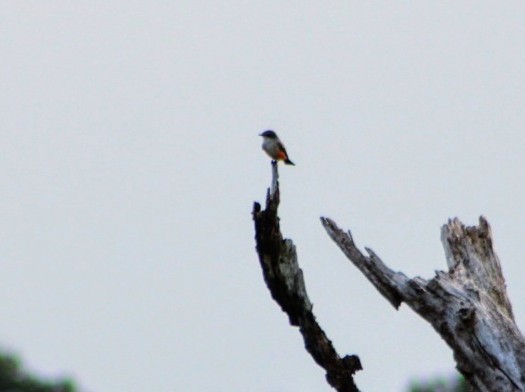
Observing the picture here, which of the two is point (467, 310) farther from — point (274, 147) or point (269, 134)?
point (269, 134)

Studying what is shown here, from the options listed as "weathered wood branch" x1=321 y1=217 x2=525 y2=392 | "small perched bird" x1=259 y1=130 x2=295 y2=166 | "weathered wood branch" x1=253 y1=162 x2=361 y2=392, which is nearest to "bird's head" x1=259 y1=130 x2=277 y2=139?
"small perched bird" x1=259 y1=130 x2=295 y2=166

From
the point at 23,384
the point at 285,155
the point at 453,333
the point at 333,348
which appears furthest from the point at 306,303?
the point at 23,384

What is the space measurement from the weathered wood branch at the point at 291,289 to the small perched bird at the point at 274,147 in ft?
27.5

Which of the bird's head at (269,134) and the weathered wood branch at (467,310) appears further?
the bird's head at (269,134)

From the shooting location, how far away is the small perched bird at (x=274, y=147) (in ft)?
67.0

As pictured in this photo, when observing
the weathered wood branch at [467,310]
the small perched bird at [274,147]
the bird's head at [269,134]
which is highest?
the bird's head at [269,134]

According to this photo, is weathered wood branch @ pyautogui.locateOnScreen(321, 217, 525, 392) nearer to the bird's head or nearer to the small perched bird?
the small perched bird

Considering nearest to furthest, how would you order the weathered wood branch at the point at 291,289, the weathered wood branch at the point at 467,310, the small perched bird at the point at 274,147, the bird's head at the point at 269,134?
the weathered wood branch at the point at 467,310
the weathered wood branch at the point at 291,289
the small perched bird at the point at 274,147
the bird's head at the point at 269,134

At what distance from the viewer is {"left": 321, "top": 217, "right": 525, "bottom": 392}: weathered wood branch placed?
37.9 feet

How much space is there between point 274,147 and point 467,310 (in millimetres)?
9137

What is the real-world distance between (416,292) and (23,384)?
2000 centimetres

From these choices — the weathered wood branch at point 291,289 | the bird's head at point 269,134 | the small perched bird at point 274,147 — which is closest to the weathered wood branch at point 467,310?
the weathered wood branch at point 291,289

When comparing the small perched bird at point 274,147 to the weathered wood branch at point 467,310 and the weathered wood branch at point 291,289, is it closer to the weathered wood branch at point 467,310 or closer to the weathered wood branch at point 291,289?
the weathered wood branch at point 467,310

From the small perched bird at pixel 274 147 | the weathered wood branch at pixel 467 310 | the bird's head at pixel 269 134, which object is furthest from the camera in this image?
the bird's head at pixel 269 134
